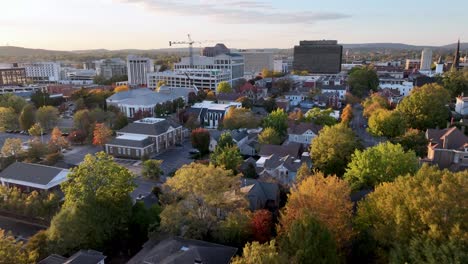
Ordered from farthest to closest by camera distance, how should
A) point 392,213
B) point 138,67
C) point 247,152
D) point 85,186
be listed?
point 138,67
point 247,152
point 85,186
point 392,213

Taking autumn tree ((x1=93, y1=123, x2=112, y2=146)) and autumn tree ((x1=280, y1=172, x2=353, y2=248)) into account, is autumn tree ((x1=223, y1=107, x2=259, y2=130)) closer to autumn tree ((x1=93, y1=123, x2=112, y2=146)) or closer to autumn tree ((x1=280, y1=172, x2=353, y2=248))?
autumn tree ((x1=93, y1=123, x2=112, y2=146))

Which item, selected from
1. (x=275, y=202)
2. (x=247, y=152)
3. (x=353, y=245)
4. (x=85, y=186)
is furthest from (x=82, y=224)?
(x=247, y=152)

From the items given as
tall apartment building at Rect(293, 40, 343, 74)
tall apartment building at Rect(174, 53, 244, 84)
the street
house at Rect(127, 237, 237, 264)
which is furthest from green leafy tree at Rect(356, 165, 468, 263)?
tall apartment building at Rect(293, 40, 343, 74)

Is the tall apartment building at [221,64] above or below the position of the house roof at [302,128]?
above

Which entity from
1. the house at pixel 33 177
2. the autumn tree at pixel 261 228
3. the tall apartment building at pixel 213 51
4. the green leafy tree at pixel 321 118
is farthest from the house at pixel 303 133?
the tall apartment building at pixel 213 51

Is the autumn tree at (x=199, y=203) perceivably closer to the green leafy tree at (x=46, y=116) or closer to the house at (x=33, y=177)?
the house at (x=33, y=177)

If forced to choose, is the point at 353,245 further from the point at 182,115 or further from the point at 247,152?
the point at 182,115
